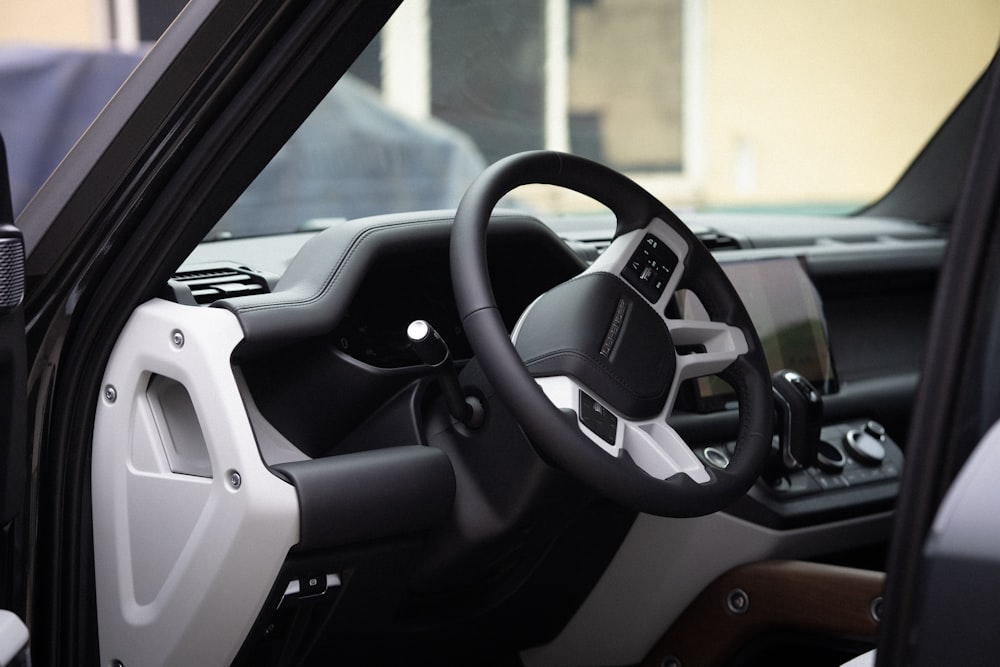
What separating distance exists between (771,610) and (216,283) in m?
1.08

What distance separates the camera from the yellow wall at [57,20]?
312cm

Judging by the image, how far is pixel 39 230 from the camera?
4.29ft

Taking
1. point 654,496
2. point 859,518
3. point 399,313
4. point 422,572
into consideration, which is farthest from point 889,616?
point 859,518

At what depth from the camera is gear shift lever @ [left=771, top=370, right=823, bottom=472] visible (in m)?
1.89

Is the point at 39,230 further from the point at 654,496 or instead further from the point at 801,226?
the point at 801,226

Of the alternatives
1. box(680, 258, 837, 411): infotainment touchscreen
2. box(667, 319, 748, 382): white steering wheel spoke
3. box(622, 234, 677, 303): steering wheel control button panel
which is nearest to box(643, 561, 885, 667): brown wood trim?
box(680, 258, 837, 411): infotainment touchscreen

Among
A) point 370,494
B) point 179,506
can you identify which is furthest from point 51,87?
point 370,494

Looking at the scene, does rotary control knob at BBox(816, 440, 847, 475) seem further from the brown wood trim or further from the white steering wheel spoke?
the white steering wheel spoke

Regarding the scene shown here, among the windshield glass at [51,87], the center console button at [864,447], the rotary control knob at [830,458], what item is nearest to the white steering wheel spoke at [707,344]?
the rotary control knob at [830,458]

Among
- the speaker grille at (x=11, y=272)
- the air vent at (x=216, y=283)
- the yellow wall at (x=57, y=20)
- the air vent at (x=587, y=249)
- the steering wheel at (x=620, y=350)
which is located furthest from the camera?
the yellow wall at (x=57, y=20)

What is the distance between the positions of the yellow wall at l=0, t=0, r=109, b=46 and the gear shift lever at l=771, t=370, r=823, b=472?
1.95 meters

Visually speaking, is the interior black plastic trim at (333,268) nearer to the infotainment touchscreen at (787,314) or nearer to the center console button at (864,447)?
the infotainment touchscreen at (787,314)

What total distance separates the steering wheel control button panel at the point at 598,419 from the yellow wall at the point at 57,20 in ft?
6.44

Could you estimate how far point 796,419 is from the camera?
1894 mm
